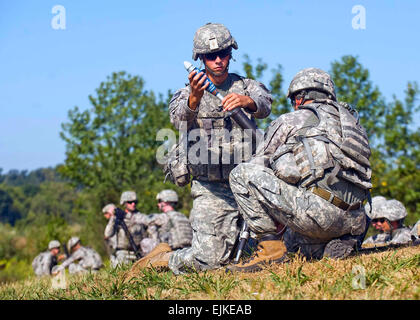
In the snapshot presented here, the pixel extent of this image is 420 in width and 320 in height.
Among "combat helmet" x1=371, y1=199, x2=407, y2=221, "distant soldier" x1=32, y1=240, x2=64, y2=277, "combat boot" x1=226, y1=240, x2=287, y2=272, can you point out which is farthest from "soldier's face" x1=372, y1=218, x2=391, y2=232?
"distant soldier" x1=32, y1=240, x2=64, y2=277

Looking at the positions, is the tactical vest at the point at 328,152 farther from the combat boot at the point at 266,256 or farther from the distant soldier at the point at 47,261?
the distant soldier at the point at 47,261

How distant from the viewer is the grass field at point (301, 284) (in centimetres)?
432

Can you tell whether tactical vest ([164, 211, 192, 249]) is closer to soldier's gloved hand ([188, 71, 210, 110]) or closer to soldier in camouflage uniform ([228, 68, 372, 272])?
soldier's gloved hand ([188, 71, 210, 110])

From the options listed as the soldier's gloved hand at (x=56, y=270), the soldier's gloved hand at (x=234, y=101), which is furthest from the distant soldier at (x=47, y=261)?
the soldier's gloved hand at (x=234, y=101)

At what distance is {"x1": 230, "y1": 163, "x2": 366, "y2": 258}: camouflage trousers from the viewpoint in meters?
5.75

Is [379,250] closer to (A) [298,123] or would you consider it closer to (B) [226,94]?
(A) [298,123]

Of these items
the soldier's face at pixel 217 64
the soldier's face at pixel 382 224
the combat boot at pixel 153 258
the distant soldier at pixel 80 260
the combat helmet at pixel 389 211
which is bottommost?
the distant soldier at pixel 80 260

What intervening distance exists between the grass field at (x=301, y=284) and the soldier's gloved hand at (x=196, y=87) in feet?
6.59

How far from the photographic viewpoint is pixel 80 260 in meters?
17.9

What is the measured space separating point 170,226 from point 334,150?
8206 mm

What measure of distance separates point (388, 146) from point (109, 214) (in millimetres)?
8556

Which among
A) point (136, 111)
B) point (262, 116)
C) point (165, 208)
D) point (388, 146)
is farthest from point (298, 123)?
point (136, 111)

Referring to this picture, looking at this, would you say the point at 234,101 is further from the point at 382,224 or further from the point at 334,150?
the point at 382,224

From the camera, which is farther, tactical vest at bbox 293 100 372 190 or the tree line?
the tree line
